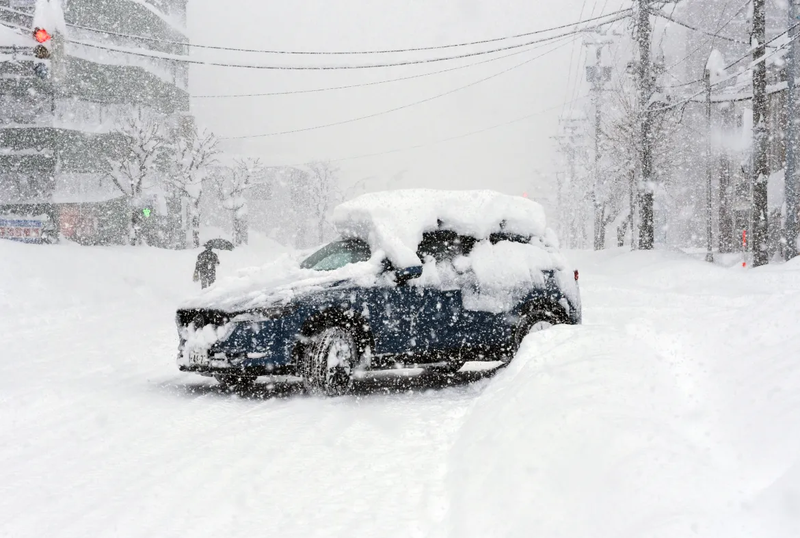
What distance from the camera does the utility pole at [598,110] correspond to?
45.7 metres

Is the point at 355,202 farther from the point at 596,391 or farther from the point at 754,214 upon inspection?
the point at 754,214

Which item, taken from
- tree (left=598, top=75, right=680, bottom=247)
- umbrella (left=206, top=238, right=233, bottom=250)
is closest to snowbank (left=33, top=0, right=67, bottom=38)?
umbrella (left=206, top=238, right=233, bottom=250)

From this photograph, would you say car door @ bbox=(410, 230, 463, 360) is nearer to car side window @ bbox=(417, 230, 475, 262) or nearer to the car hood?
car side window @ bbox=(417, 230, 475, 262)

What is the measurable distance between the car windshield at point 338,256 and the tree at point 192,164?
3956 centimetres

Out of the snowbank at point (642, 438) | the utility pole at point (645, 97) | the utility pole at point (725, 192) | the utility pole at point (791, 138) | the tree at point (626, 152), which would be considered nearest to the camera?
the snowbank at point (642, 438)

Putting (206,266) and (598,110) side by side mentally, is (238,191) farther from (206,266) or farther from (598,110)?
(206,266)

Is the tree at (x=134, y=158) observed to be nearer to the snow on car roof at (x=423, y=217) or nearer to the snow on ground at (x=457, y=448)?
the snow on car roof at (x=423, y=217)

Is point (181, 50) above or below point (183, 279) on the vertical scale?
above

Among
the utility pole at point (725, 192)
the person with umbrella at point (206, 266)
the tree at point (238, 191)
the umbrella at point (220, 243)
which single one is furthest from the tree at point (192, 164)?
the utility pole at point (725, 192)

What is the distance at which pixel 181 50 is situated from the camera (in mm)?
56344

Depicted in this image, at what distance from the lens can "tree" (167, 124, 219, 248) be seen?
45.9 meters

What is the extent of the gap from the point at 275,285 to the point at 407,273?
1350mm

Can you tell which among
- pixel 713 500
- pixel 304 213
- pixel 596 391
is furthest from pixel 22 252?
pixel 304 213

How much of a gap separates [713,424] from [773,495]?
1228 mm
